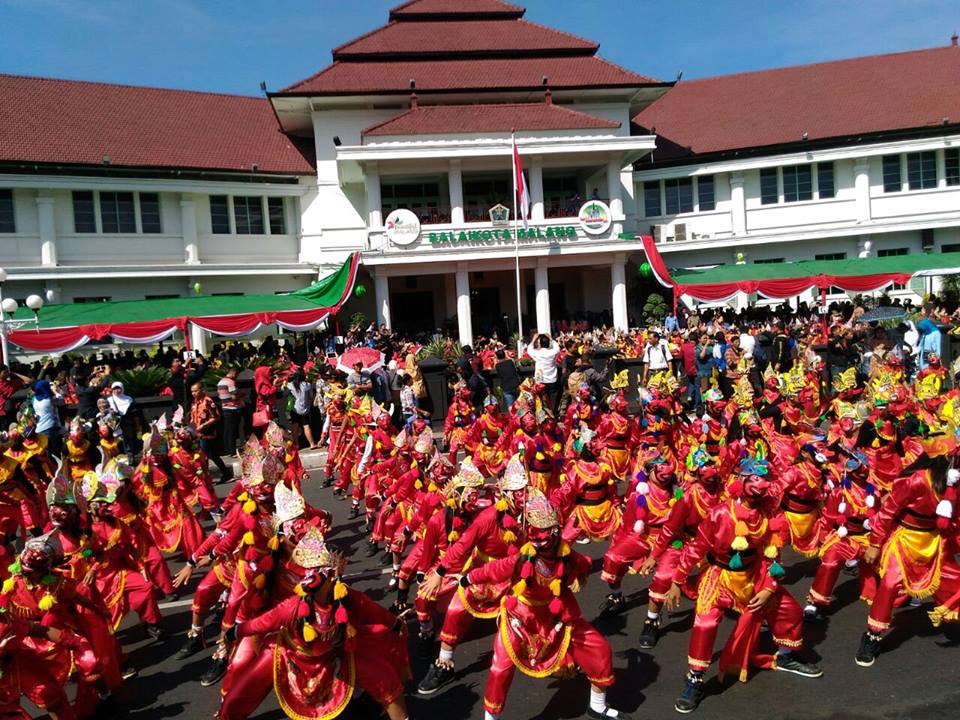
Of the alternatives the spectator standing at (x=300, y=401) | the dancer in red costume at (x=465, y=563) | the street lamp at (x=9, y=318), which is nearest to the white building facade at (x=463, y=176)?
the street lamp at (x=9, y=318)

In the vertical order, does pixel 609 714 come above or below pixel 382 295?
below

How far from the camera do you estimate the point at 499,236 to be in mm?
26234

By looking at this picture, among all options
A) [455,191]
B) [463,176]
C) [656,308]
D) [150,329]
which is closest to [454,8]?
[463,176]

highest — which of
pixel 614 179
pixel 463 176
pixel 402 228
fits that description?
pixel 463 176

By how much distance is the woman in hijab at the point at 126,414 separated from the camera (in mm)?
12797

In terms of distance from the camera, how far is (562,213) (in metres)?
27.7

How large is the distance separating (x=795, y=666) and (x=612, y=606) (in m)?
1.64

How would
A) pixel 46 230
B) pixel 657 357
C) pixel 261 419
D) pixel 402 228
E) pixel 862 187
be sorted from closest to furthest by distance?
pixel 261 419 < pixel 657 357 < pixel 402 228 < pixel 46 230 < pixel 862 187

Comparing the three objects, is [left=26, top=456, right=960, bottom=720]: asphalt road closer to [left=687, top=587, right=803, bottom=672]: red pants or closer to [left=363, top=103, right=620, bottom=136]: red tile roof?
[left=687, top=587, right=803, bottom=672]: red pants

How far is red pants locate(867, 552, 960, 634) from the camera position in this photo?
208 inches

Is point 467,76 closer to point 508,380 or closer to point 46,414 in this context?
point 508,380

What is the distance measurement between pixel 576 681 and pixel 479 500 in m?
1.49

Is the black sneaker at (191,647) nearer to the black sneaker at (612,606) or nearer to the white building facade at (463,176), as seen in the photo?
the black sneaker at (612,606)

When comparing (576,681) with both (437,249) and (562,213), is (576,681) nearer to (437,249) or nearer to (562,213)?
(437,249)
